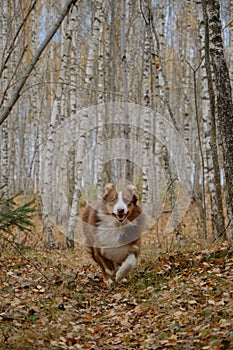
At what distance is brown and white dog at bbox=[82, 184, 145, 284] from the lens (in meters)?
7.83

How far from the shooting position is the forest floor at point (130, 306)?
14.9 ft

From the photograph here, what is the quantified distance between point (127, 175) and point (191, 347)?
8.64 metres

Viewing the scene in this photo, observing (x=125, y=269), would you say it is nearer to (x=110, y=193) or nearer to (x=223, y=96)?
(x=110, y=193)

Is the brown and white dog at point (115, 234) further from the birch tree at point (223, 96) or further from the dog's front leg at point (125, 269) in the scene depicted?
the birch tree at point (223, 96)

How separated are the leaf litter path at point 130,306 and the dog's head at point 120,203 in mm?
932

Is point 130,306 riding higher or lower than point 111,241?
lower

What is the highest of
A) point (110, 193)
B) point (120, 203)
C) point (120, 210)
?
point (110, 193)

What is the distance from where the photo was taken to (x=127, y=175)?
41.7ft

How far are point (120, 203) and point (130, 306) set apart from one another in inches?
71.7

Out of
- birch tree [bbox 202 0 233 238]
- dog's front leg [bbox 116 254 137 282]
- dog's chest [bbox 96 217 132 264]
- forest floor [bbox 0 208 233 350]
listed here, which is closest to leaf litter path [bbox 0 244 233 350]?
forest floor [bbox 0 208 233 350]

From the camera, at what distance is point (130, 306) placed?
6273 mm

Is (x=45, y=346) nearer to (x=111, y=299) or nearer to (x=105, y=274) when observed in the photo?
(x=111, y=299)

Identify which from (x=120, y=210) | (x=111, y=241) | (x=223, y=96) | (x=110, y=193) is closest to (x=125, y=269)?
(x=111, y=241)

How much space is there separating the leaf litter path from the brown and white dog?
26 cm
